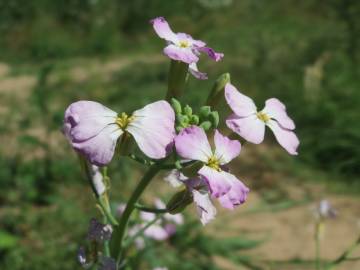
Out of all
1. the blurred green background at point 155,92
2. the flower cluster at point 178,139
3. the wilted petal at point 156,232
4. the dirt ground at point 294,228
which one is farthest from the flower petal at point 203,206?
the dirt ground at point 294,228

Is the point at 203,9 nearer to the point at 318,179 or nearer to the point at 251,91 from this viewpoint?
the point at 251,91

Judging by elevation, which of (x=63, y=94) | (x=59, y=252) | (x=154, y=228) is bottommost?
(x=63, y=94)

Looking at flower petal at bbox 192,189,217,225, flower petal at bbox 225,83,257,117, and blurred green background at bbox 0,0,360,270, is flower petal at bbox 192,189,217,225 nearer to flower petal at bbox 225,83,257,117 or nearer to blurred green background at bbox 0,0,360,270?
flower petal at bbox 225,83,257,117

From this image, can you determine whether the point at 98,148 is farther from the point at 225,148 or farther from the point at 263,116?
the point at 263,116

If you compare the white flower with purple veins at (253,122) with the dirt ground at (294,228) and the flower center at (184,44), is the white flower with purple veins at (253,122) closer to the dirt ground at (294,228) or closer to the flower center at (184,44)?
the flower center at (184,44)

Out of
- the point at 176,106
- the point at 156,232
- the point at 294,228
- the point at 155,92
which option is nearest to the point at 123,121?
the point at 176,106

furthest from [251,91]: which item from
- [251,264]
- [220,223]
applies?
[251,264]

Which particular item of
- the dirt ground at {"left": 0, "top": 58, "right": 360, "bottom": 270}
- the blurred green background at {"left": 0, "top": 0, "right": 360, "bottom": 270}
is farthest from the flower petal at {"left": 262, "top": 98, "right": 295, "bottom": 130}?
the dirt ground at {"left": 0, "top": 58, "right": 360, "bottom": 270}
